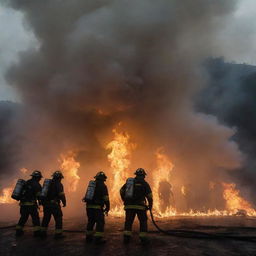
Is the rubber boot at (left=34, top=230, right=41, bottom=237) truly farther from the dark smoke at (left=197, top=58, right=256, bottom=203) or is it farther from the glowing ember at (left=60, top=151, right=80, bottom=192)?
the dark smoke at (left=197, top=58, right=256, bottom=203)

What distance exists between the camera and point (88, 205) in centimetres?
708

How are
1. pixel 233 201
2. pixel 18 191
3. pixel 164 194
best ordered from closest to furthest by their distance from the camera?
pixel 18 191
pixel 164 194
pixel 233 201

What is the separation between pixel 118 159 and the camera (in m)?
20.6

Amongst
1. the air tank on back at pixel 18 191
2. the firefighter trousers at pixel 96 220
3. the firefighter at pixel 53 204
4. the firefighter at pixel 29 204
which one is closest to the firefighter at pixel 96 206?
the firefighter trousers at pixel 96 220

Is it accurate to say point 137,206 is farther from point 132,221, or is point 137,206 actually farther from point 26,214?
point 26,214

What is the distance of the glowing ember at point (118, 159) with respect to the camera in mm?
20422

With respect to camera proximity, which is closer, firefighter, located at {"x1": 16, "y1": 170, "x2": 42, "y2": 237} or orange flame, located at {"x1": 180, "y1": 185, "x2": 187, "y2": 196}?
firefighter, located at {"x1": 16, "y1": 170, "x2": 42, "y2": 237}

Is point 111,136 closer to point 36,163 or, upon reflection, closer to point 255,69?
point 36,163

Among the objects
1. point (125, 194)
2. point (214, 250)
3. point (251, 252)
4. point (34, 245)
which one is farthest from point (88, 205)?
point (251, 252)

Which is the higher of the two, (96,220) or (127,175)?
(127,175)

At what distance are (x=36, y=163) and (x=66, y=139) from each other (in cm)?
694

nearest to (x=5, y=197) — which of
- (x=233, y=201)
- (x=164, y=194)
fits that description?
(x=164, y=194)

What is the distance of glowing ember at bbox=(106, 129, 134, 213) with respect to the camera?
20.4 m

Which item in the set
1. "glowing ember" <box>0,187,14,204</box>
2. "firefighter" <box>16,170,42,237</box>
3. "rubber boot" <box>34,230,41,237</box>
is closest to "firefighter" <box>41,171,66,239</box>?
"rubber boot" <box>34,230,41,237</box>
